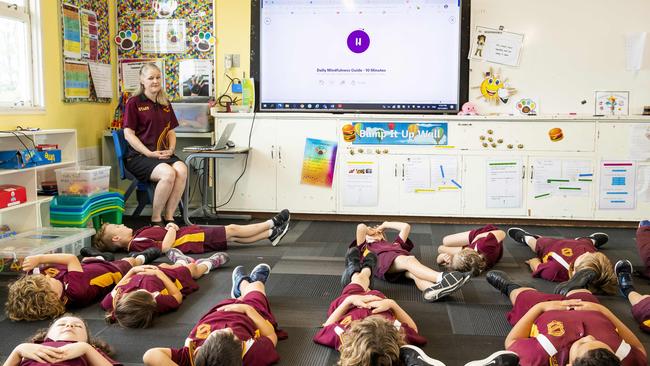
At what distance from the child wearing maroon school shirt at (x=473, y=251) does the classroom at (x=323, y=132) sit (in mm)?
20

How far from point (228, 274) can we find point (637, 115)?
3.83m

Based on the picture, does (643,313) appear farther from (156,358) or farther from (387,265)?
(156,358)

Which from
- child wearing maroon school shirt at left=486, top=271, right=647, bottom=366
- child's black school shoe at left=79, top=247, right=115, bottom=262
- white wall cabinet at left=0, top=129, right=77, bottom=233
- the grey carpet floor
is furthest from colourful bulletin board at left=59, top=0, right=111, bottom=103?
child wearing maroon school shirt at left=486, top=271, right=647, bottom=366

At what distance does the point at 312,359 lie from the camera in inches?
110

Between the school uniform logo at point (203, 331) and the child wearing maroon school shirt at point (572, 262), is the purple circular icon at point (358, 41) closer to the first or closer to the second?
the child wearing maroon school shirt at point (572, 262)

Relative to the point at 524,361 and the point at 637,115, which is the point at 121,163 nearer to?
the point at 524,361

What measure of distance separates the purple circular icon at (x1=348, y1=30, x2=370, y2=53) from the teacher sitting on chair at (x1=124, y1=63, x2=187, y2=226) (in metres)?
1.71

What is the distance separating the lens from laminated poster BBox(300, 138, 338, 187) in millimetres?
5887

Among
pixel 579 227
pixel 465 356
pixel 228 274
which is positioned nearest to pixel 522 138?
pixel 579 227

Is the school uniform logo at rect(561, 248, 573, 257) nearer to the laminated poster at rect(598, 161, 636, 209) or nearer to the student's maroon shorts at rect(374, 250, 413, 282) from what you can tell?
the student's maroon shorts at rect(374, 250, 413, 282)

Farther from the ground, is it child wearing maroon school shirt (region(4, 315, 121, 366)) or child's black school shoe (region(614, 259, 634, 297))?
child wearing maroon school shirt (region(4, 315, 121, 366))

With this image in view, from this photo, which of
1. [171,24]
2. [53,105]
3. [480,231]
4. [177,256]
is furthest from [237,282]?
[171,24]

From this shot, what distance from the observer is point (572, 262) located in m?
3.90

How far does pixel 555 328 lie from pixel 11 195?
11.5ft
